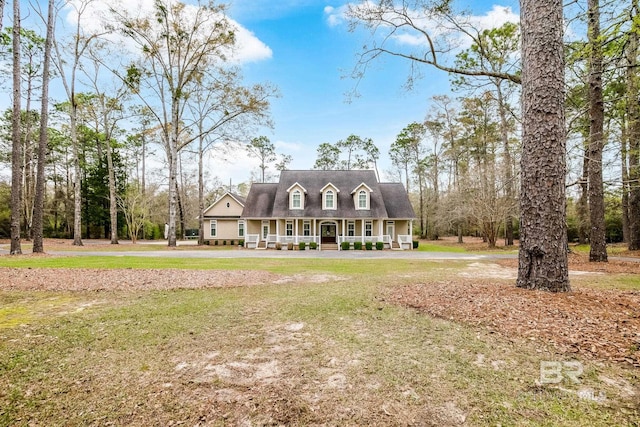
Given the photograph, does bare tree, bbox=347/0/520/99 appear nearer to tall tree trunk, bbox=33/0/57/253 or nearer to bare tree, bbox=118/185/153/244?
tall tree trunk, bbox=33/0/57/253

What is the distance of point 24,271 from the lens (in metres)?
8.60

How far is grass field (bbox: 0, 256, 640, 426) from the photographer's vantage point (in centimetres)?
226

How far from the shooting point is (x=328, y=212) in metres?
25.3

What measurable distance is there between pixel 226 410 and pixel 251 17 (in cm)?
1671

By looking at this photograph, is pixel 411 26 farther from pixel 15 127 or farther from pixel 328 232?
pixel 328 232

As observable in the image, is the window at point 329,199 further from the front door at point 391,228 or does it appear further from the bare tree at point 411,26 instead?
the bare tree at point 411,26

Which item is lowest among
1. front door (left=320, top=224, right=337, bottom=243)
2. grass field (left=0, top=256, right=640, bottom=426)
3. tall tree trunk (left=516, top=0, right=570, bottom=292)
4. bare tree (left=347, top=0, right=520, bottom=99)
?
grass field (left=0, top=256, right=640, bottom=426)

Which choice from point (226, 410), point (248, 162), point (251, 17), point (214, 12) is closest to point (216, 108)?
point (214, 12)

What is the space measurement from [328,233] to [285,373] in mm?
24441

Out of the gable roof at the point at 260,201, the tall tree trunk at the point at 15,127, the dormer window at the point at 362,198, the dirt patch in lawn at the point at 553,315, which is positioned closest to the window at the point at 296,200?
the gable roof at the point at 260,201

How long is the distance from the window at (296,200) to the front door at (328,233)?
3160mm

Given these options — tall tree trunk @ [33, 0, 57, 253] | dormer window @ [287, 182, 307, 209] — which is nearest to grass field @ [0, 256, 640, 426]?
tall tree trunk @ [33, 0, 57, 253]

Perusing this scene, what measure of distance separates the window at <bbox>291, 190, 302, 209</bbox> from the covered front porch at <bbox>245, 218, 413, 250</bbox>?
48.4 inches

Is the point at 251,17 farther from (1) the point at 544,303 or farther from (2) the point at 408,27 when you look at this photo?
(1) the point at 544,303
